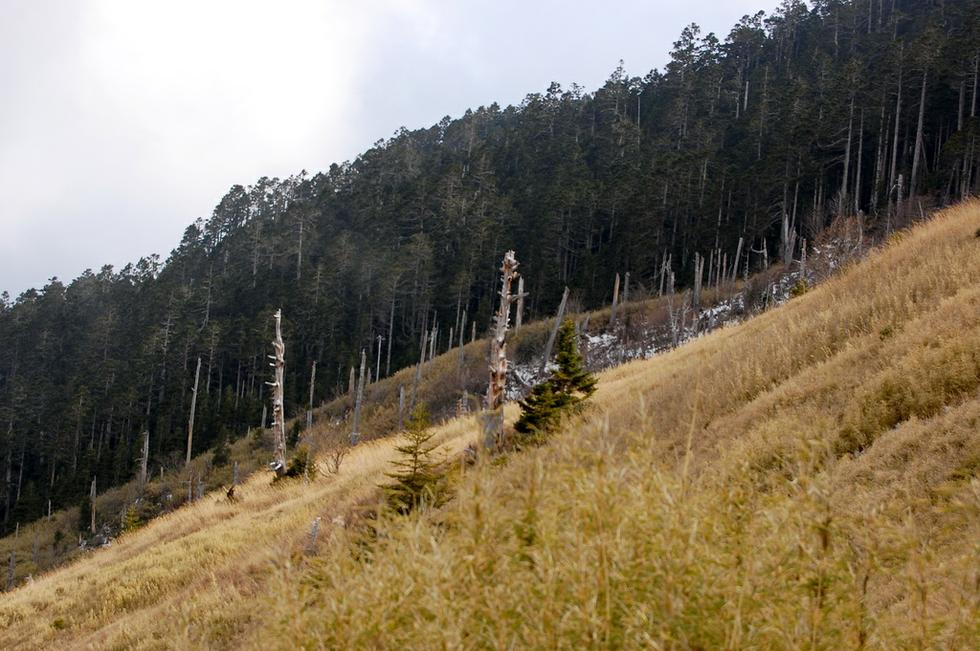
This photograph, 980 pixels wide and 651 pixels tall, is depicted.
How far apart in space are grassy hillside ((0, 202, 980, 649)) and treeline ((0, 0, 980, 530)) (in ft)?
120

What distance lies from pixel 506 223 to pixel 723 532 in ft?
251

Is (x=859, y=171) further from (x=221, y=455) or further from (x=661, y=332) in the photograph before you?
(x=221, y=455)

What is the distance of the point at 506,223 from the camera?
78062 mm

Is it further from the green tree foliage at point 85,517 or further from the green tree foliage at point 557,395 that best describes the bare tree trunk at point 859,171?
the green tree foliage at point 85,517

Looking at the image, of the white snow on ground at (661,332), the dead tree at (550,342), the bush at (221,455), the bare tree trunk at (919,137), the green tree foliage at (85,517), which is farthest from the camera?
the green tree foliage at (85,517)

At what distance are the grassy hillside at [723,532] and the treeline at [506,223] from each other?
36678 mm

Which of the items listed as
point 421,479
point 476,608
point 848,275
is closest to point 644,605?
point 476,608

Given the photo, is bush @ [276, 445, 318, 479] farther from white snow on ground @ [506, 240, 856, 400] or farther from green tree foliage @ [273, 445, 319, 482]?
white snow on ground @ [506, 240, 856, 400]

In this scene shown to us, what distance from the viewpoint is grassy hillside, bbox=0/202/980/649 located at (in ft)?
7.63

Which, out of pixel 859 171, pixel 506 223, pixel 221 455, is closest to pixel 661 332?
pixel 859 171

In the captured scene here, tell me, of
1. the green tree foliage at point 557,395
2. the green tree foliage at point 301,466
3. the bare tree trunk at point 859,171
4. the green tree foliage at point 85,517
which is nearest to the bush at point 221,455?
the green tree foliage at point 85,517

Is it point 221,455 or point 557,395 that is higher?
point 557,395

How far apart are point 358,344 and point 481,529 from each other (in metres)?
71.3

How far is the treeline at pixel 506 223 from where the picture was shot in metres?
55.3
